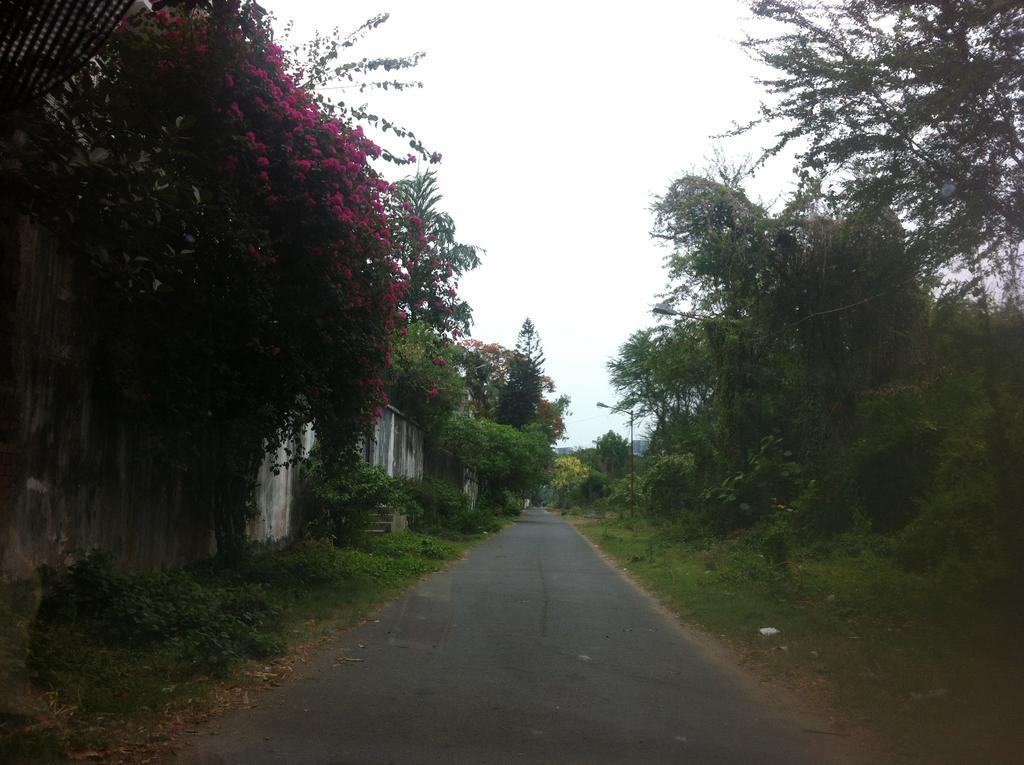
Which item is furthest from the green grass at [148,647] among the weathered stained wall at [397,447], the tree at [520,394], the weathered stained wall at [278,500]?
the tree at [520,394]

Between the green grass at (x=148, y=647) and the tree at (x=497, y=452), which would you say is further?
the tree at (x=497, y=452)

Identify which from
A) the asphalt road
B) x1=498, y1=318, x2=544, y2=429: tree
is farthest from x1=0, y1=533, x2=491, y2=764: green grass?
x1=498, y1=318, x2=544, y2=429: tree

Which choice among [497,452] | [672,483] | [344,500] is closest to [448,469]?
[497,452]

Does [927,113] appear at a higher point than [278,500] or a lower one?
higher

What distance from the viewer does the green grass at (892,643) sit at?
6125 millimetres

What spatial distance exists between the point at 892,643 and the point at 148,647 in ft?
22.2

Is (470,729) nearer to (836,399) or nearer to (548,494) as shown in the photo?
(836,399)

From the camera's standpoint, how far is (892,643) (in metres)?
8.56

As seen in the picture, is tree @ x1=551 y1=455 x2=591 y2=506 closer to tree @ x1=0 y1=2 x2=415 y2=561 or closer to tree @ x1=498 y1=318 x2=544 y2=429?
tree @ x1=498 y1=318 x2=544 y2=429

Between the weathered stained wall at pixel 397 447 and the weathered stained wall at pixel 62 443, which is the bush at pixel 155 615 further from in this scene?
the weathered stained wall at pixel 397 447

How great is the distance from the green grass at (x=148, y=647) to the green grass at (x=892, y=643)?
4.63 meters

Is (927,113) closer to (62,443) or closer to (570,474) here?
(62,443)

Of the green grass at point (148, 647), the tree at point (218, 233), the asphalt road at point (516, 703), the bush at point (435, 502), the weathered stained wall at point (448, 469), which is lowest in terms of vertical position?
the asphalt road at point (516, 703)

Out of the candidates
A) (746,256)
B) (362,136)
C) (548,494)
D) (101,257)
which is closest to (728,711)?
(101,257)
